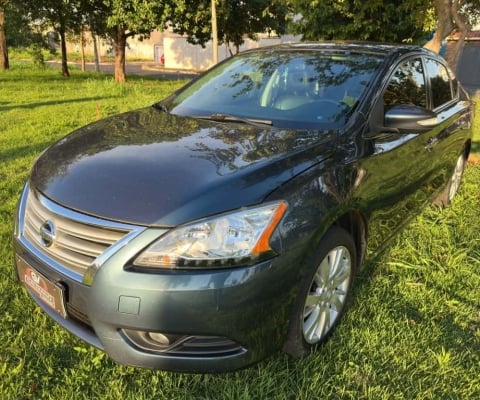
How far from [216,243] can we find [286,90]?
160cm

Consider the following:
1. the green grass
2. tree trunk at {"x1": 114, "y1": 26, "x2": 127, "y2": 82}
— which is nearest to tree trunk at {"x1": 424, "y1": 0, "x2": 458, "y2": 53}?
the green grass

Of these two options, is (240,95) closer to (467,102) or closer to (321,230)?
(321,230)

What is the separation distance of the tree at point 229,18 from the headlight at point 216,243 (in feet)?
45.9

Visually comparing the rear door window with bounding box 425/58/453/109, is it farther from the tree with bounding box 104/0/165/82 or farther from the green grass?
the tree with bounding box 104/0/165/82

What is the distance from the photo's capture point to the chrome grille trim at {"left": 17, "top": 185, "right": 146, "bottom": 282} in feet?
6.05

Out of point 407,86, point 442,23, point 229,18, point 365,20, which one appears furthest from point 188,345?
point 229,18

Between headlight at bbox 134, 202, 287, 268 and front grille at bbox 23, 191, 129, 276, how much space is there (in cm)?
17

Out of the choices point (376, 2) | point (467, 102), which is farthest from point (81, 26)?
point (467, 102)

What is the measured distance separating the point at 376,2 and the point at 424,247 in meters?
10.1

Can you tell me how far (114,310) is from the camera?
5.98 ft

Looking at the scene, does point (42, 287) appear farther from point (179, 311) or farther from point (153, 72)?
point (153, 72)

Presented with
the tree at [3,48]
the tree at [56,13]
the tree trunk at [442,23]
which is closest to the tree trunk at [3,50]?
the tree at [3,48]

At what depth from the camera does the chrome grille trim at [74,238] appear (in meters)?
1.84

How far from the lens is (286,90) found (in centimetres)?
309
